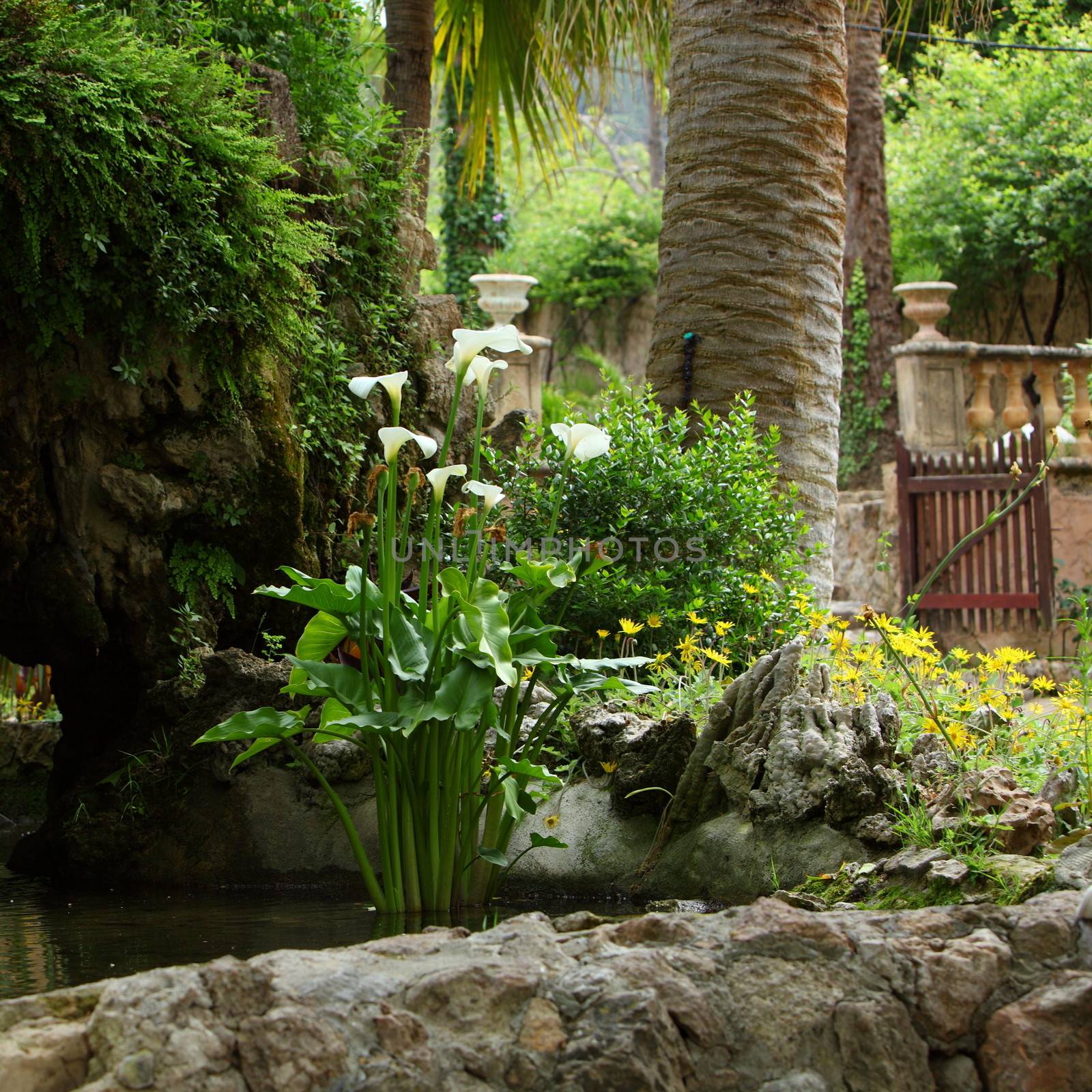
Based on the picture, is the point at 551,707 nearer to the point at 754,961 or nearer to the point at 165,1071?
the point at 754,961

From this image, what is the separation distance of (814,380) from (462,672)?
3.87 m

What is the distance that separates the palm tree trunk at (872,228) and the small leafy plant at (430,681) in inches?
443

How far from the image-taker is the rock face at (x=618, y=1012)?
208cm

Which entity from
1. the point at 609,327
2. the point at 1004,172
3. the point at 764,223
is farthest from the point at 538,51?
the point at 609,327

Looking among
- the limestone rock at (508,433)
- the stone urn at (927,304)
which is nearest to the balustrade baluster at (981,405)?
the stone urn at (927,304)

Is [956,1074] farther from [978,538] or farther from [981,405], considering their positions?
[981,405]

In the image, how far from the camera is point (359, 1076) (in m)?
2.10

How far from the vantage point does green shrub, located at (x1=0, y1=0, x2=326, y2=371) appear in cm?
497

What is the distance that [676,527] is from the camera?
233 inches

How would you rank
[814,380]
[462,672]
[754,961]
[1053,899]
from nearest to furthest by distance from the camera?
[754,961], [1053,899], [462,672], [814,380]

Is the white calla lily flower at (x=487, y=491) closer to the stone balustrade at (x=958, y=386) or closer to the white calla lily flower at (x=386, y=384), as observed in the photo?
the white calla lily flower at (x=386, y=384)

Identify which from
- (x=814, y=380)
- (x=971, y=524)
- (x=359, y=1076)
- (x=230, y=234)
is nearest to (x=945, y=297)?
(x=971, y=524)

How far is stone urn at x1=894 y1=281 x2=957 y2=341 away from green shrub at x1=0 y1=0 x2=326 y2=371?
34.2 feet

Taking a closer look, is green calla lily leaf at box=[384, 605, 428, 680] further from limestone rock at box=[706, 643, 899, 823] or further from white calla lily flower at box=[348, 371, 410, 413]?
limestone rock at box=[706, 643, 899, 823]
